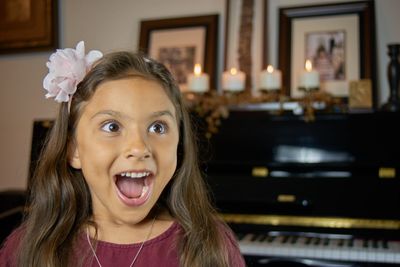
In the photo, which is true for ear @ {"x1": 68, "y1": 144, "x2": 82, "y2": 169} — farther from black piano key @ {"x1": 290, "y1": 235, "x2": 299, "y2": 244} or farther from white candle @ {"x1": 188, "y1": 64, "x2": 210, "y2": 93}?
white candle @ {"x1": 188, "y1": 64, "x2": 210, "y2": 93}

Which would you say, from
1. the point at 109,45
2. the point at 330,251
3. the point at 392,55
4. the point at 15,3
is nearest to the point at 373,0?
the point at 392,55

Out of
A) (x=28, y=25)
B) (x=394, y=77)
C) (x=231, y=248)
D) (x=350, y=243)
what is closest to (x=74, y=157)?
(x=231, y=248)

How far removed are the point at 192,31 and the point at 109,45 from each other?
0.57 metres

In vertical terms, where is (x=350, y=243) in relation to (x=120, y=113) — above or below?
below

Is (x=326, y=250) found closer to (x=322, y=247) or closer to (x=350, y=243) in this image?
(x=322, y=247)

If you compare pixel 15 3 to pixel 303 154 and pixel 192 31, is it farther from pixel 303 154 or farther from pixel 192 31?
pixel 303 154

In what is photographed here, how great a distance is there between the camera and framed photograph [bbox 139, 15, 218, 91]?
2.85 meters

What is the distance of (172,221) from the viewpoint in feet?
3.66

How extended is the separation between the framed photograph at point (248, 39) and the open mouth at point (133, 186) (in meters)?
1.78

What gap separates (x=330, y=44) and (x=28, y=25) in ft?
6.00

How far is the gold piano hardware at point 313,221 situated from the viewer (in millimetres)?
2154

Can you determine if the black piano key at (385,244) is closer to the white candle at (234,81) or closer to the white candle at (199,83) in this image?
the white candle at (234,81)

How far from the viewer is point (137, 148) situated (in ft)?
3.15

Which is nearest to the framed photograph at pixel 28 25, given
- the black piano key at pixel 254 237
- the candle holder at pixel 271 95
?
the candle holder at pixel 271 95
